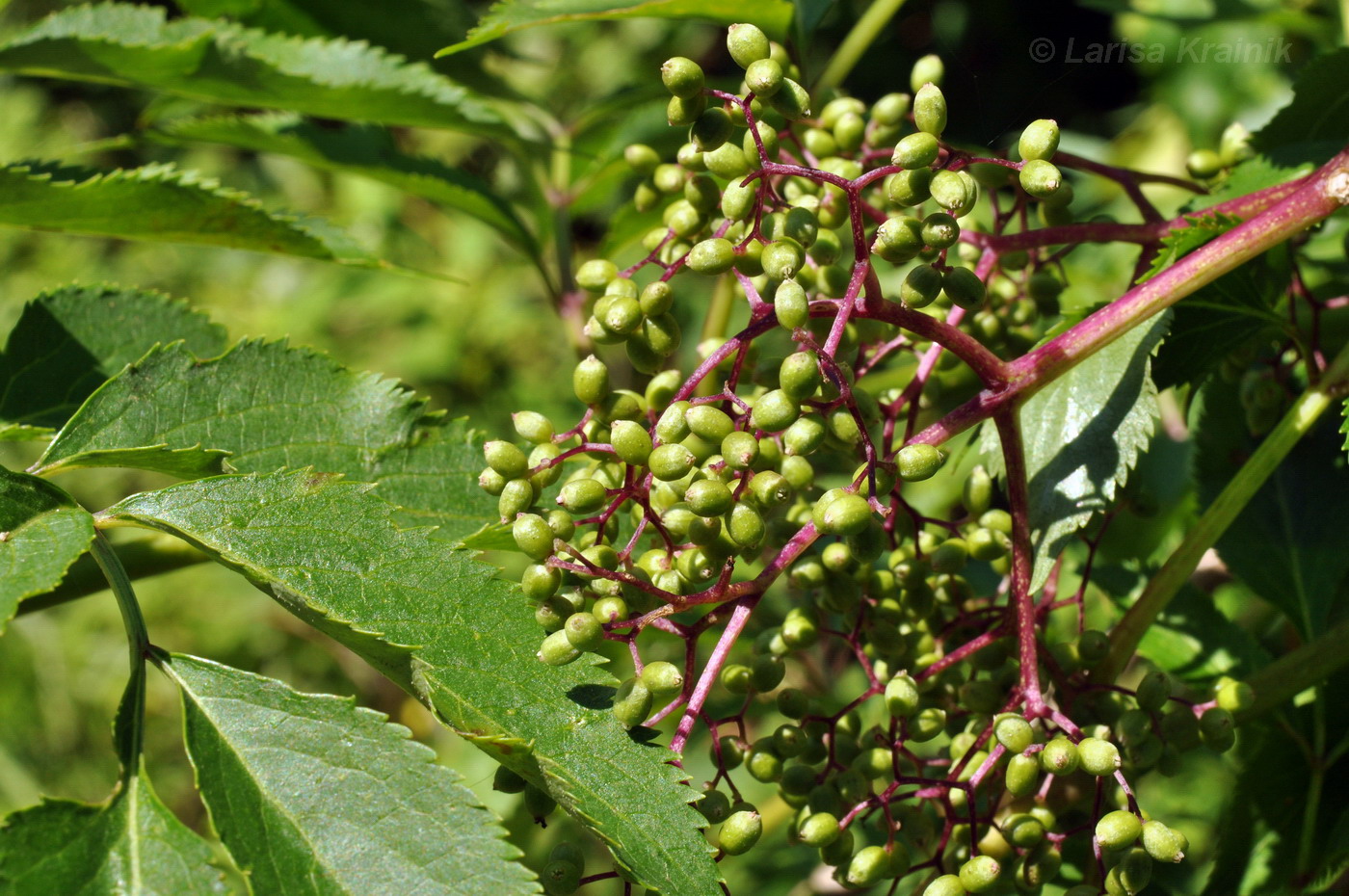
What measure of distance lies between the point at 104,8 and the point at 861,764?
1.87m

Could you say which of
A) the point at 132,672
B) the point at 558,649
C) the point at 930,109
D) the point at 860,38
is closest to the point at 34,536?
the point at 132,672

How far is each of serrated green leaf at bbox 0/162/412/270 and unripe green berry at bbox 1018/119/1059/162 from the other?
3.76ft

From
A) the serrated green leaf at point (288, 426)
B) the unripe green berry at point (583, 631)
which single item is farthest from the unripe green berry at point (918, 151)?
the serrated green leaf at point (288, 426)

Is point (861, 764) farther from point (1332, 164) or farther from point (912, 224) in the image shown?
point (1332, 164)

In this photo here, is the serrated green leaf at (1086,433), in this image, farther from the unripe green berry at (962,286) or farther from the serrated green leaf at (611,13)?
the serrated green leaf at (611,13)

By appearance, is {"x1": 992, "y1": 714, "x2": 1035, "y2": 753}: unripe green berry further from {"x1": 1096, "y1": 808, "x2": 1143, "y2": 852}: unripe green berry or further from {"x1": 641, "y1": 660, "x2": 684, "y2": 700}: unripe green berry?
{"x1": 641, "y1": 660, "x2": 684, "y2": 700}: unripe green berry

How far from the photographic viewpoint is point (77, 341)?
5.97 ft

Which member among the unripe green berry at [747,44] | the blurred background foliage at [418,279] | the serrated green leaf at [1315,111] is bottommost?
the blurred background foliage at [418,279]

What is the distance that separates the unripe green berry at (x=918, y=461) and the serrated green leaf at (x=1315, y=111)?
871 millimetres

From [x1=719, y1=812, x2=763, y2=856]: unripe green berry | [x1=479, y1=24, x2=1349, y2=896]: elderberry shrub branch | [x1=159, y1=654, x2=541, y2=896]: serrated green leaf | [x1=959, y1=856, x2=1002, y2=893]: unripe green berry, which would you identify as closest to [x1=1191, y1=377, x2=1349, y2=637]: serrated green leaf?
[x1=479, y1=24, x2=1349, y2=896]: elderberry shrub branch

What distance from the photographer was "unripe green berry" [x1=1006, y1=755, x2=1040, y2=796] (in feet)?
4.46

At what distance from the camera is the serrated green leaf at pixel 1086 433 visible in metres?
1.40

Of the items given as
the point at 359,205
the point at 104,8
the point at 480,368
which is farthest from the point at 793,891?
the point at 359,205

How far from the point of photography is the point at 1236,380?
1926 millimetres
